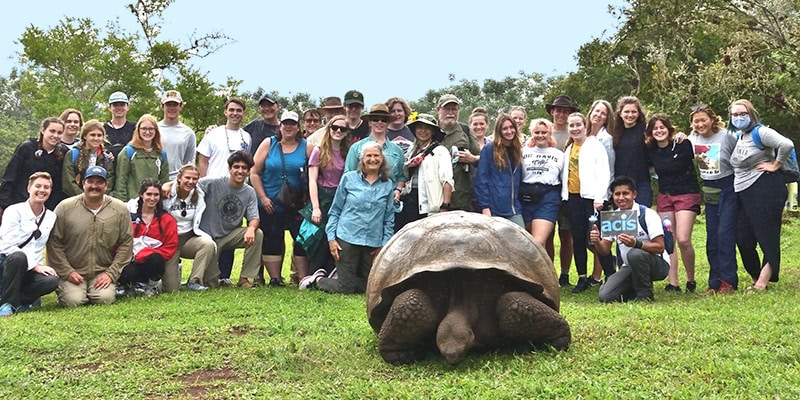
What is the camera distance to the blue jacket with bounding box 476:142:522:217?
303 inches

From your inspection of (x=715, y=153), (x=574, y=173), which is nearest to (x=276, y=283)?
(x=574, y=173)

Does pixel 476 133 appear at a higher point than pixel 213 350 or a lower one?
higher

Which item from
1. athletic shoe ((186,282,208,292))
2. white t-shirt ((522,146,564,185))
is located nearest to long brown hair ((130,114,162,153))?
athletic shoe ((186,282,208,292))

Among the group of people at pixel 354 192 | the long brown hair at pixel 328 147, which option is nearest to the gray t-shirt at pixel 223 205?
the group of people at pixel 354 192

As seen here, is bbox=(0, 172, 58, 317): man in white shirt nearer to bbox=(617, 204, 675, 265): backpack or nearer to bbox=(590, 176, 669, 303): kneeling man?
bbox=(590, 176, 669, 303): kneeling man

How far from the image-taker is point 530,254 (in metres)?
4.55

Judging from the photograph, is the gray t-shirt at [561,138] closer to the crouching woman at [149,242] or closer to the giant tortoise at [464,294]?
the giant tortoise at [464,294]

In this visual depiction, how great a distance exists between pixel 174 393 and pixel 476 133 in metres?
5.23

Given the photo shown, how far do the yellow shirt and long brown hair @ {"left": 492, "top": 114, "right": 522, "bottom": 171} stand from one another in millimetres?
558

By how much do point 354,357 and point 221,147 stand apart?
4.51 meters

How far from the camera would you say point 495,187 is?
770 cm

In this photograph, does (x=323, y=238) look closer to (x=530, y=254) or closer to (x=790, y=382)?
(x=530, y=254)

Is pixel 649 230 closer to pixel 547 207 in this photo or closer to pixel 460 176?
pixel 547 207

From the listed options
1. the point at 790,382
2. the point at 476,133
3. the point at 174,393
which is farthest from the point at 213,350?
the point at 476,133
